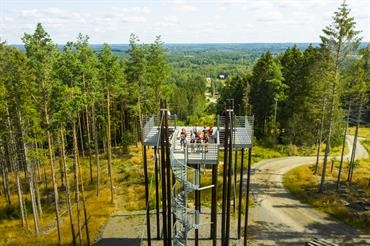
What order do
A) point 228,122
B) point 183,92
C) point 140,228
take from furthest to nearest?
point 183,92 < point 140,228 < point 228,122

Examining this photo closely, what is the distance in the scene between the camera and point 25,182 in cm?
3853

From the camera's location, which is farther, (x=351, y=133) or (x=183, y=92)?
(x=183, y=92)

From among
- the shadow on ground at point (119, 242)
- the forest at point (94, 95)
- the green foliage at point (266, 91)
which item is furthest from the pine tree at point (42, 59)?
the green foliage at point (266, 91)

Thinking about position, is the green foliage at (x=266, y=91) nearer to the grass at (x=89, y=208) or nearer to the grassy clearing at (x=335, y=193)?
the grassy clearing at (x=335, y=193)

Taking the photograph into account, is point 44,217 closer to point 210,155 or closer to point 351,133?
point 210,155

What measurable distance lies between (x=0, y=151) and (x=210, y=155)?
2005cm

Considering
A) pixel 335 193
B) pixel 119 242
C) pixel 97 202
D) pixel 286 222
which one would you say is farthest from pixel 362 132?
pixel 119 242

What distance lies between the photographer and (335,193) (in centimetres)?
3178

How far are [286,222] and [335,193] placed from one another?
27.1 feet

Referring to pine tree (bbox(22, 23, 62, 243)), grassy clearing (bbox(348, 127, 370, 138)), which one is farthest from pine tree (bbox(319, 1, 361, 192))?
grassy clearing (bbox(348, 127, 370, 138))

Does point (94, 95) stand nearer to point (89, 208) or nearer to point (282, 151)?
point (89, 208)

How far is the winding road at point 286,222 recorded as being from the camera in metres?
23.8

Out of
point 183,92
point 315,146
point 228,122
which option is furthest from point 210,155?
point 183,92

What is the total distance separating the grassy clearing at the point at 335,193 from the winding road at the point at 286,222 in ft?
2.89
